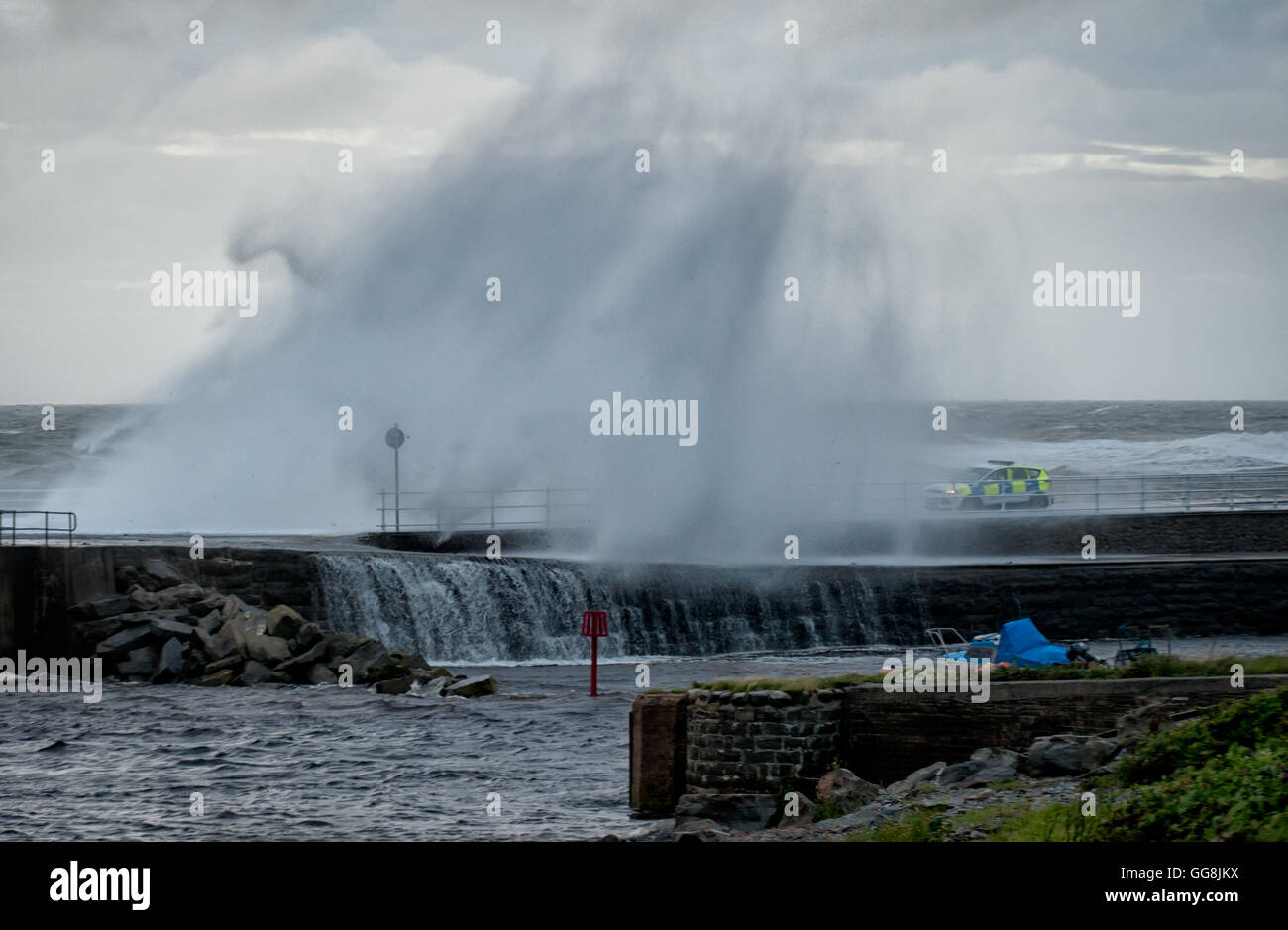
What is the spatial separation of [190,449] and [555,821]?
93.7 feet

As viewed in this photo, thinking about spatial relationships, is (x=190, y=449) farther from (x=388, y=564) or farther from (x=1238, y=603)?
(x=1238, y=603)

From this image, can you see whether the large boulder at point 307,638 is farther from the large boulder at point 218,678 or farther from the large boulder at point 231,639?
the large boulder at point 218,678

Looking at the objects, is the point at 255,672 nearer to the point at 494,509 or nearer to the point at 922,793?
the point at 494,509

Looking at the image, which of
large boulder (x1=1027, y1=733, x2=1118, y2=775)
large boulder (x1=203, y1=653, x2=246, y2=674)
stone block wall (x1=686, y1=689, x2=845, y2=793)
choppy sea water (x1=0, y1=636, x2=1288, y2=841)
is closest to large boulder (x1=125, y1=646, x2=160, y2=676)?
choppy sea water (x1=0, y1=636, x2=1288, y2=841)

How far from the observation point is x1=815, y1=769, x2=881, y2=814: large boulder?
531 inches

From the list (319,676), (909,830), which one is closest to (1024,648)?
(909,830)

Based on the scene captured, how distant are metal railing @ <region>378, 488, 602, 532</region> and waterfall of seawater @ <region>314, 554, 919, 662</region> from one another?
508 cm

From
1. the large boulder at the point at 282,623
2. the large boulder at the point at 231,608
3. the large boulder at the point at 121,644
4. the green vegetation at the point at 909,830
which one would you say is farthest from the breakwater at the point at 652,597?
the green vegetation at the point at 909,830

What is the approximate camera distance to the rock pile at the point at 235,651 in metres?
24.3

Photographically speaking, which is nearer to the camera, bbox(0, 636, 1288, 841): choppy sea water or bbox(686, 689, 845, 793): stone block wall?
bbox(686, 689, 845, 793): stone block wall

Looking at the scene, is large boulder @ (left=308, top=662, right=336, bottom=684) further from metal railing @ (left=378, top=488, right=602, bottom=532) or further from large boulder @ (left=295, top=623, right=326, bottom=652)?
metal railing @ (left=378, top=488, right=602, bottom=532)
